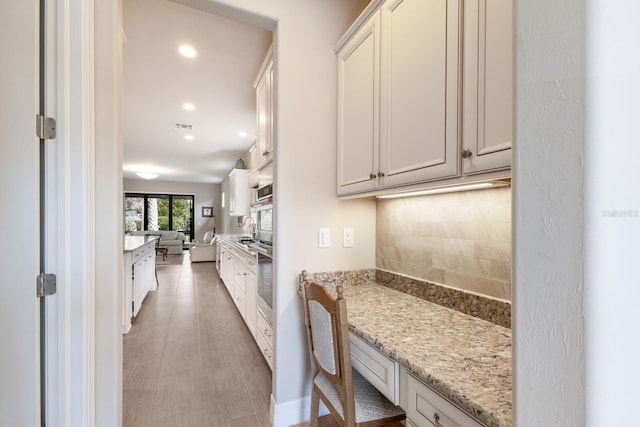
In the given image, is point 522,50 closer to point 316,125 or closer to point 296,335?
point 316,125

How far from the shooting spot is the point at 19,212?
1050 mm

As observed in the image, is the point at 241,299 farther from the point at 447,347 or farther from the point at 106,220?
the point at 447,347

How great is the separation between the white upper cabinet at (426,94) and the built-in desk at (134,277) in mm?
2371

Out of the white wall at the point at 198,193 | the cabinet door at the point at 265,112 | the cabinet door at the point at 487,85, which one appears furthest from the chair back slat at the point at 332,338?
the white wall at the point at 198,193

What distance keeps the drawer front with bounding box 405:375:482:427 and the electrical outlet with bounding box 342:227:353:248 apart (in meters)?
0.98

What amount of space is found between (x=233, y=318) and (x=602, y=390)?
3.64 metres

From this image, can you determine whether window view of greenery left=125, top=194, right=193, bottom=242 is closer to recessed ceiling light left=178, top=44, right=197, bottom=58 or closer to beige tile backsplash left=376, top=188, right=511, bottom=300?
recessed ceiling light left=178, top=44, right=197, bottom=58

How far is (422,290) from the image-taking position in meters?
1.53

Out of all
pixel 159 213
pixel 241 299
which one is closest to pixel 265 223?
pixel 241 299

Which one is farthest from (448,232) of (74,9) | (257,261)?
(74,9)

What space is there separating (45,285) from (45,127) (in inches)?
23.3

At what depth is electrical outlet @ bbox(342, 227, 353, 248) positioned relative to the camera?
185 centimetres

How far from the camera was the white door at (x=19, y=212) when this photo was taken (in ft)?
3.38

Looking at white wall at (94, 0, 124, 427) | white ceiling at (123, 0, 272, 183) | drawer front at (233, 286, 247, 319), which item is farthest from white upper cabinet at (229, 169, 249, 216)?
white wall at (94, 0, 124, 427)
